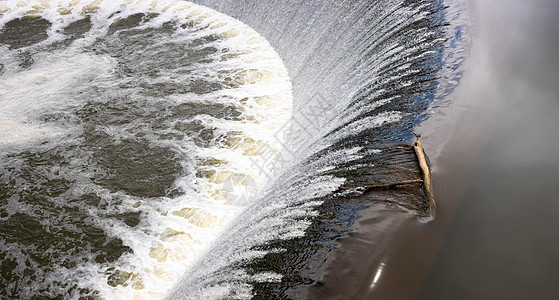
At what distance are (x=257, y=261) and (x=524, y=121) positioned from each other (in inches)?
95.0

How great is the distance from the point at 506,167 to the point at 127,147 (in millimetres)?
4371

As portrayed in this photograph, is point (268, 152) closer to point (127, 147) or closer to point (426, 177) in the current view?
point (127, 147)

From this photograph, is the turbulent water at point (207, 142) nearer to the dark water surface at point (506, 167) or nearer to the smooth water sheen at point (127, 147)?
the smooth water sheen at point (127, 147)

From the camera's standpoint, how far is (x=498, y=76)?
365 centimetres

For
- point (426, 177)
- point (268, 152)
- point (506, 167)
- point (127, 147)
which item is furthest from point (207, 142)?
point (506, 167)

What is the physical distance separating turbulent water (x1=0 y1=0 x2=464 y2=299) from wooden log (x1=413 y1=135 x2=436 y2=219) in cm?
9

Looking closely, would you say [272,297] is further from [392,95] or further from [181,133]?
[181,133]

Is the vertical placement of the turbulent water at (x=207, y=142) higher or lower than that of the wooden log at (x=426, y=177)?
lower

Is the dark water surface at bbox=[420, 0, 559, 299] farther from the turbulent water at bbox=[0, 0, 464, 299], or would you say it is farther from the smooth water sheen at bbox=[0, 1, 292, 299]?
the smooth water sheen at bbox=[0, 1, 292, 299]

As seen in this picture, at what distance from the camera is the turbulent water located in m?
2.86

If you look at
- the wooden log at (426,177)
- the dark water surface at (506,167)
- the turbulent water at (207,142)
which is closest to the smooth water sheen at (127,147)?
the turbulent water at (207,142)

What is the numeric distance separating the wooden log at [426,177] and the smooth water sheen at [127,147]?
2.19 m

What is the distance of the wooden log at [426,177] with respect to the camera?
233 centimetres

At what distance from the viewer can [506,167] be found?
2.77m
